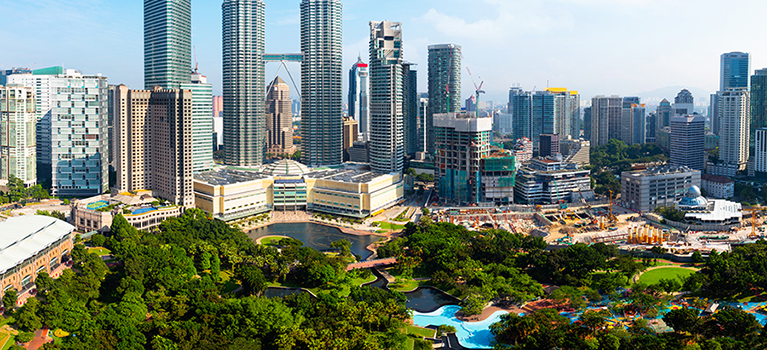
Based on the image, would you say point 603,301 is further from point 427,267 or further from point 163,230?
point 163,230

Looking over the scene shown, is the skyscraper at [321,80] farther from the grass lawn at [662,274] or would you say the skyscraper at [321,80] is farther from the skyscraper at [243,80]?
the grass lawn at [662,274]

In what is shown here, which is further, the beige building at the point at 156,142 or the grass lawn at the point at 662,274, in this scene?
the beige building at the point at 156,142

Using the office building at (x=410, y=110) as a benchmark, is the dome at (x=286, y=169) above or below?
below

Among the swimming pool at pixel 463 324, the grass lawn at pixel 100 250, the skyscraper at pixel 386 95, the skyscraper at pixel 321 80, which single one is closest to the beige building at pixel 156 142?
the grass lawn at pixel 100 250

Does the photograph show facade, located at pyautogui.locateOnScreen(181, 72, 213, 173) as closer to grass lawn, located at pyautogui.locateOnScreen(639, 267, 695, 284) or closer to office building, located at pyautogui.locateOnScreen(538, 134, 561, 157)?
office building, located at pyautogui.locateOnScreen(538, 134, 561, 157)

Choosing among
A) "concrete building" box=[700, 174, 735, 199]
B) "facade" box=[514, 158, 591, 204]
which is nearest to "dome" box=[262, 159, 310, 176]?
"facade" box=[514, 158, 591, 204]

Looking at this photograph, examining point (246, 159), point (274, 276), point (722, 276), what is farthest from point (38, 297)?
point (246, 159)
